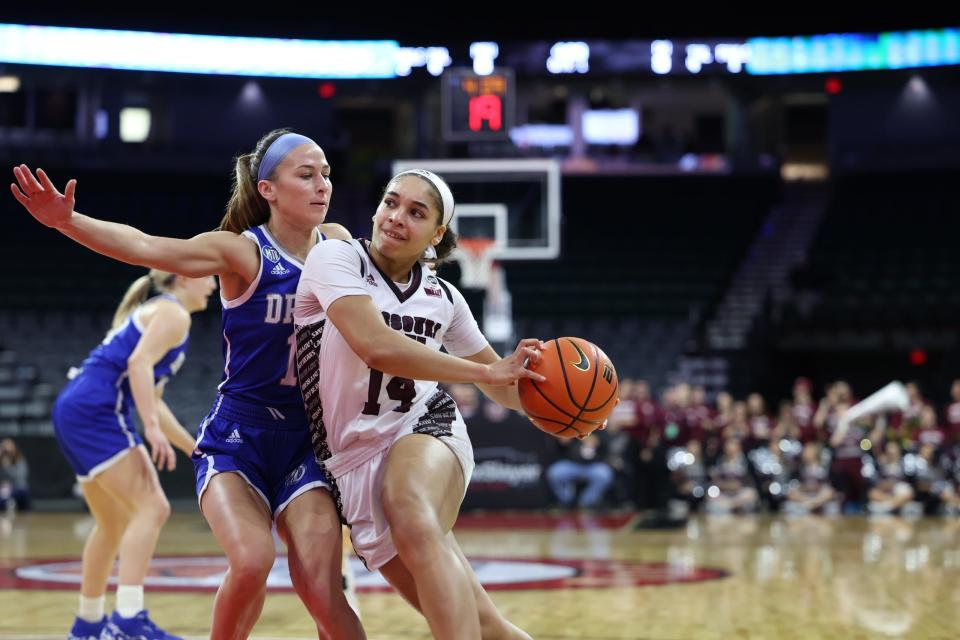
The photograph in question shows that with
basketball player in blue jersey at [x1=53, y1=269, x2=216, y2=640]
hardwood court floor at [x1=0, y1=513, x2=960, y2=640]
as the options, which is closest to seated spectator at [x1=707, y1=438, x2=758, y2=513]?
hardwood court floor at [x1=0, y1=513, x2=960, y2=640]

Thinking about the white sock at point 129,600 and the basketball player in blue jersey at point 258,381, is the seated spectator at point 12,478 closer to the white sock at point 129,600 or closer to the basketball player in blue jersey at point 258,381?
the white sock at point 129,600

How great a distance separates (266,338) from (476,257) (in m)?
11.7

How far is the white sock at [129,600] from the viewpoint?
18.0ft

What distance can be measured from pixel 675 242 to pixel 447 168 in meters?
11.0

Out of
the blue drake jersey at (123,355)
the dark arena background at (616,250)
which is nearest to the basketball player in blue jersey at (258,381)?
the blue drake jersey at (123,355)

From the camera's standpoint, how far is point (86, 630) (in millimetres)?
5559

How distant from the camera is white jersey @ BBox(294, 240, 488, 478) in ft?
12.4

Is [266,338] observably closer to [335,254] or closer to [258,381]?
[258,381]

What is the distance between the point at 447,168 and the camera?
1524 centimetres

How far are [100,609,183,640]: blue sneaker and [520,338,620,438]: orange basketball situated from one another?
2513 millimetres

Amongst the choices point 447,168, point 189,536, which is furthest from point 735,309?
point 189,536

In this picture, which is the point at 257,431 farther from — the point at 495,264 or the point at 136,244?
the point at 495,264

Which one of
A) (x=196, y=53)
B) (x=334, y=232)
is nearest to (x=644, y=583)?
(x=334, y=232)

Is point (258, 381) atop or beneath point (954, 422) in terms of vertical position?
atop
